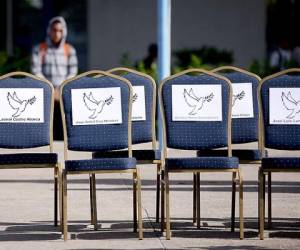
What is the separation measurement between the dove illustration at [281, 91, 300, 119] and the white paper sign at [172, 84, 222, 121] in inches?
19.1

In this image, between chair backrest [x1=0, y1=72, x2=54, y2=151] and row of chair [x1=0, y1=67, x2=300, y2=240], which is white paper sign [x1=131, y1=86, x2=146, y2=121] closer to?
row of chair [x1=0, y1=67, x2=300, y2=240]

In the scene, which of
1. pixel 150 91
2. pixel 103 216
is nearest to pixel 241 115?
pixel 150 91

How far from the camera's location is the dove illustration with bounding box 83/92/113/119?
28.9ft

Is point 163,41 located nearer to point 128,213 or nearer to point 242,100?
point 242,100

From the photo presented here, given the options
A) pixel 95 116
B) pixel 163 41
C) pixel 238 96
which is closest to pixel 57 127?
pixel 163 41

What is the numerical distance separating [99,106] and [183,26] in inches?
449

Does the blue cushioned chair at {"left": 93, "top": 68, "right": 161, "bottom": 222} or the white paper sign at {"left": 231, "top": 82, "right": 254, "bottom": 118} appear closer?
the blue cushioned chair at {"left": 93, "top": 68, "right": 161, "bottom": 222}

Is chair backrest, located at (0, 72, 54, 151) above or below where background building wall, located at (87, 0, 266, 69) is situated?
below

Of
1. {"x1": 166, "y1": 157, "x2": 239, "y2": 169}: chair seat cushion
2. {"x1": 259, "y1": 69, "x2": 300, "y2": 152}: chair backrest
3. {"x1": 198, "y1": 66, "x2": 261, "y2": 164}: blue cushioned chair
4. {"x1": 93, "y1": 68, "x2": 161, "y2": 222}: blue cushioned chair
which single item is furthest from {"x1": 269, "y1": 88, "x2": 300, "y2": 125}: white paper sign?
{"x1": 93, "y1": 68, "x2": 161, "y2": 222}: blue cushioned chair

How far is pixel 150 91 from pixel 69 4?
11378mm

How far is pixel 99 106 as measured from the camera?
882cm

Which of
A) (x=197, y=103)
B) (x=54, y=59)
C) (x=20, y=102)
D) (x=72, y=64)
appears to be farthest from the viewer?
(x=72, y=64)

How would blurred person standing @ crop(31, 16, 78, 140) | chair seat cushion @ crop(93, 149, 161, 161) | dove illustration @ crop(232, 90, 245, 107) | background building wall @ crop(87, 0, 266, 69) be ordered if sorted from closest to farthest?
1. chair seat cushion @ crop(93, 149, 161, 161)
2. dove illustration @ crop(232, 90, 245, 107)
3. blurred person standing @ crop(31, 16, 78, 140)
4. background building wall @ crop(87, 0, 266, 69)

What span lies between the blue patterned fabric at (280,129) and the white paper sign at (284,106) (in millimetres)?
30
